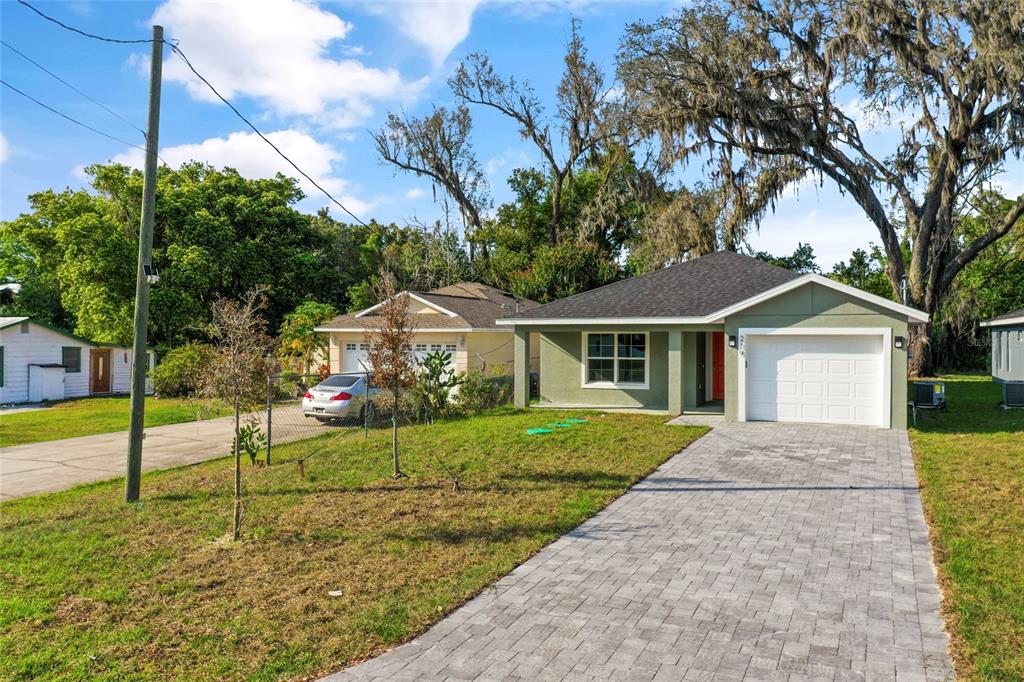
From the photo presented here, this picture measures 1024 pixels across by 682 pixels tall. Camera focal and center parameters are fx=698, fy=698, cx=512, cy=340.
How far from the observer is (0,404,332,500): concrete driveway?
11.3 meters

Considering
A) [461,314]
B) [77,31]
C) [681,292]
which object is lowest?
[461,314]

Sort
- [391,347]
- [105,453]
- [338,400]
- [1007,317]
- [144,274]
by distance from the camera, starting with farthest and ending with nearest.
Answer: [1007,317] < [338,400] < [105,453] < [391,347] < [144,274]

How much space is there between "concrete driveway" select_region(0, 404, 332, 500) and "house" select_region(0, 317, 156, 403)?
7.64m

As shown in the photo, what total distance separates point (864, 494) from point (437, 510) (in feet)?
19.2

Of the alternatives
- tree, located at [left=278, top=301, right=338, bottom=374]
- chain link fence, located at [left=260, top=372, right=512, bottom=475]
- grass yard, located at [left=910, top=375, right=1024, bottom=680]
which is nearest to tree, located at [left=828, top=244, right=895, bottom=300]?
grass yard, located at [left=910, top=375, right=1024, bottom=680]

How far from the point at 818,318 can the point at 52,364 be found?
25241mm

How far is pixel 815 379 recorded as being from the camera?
15.9m

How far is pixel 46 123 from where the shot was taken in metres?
11.0

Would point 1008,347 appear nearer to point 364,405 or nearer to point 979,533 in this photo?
point 979,533

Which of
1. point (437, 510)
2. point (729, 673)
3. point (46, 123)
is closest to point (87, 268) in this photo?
point (46, 123)

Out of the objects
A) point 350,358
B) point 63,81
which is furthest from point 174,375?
point 63,81

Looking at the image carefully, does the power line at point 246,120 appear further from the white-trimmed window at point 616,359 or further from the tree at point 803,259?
the tree at point 803,259

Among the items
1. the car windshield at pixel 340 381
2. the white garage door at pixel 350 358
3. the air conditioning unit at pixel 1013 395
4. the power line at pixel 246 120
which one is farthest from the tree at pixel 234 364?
the air conditioning unit at pixel 1013 395

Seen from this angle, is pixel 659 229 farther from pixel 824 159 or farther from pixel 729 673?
pixel 729 673
